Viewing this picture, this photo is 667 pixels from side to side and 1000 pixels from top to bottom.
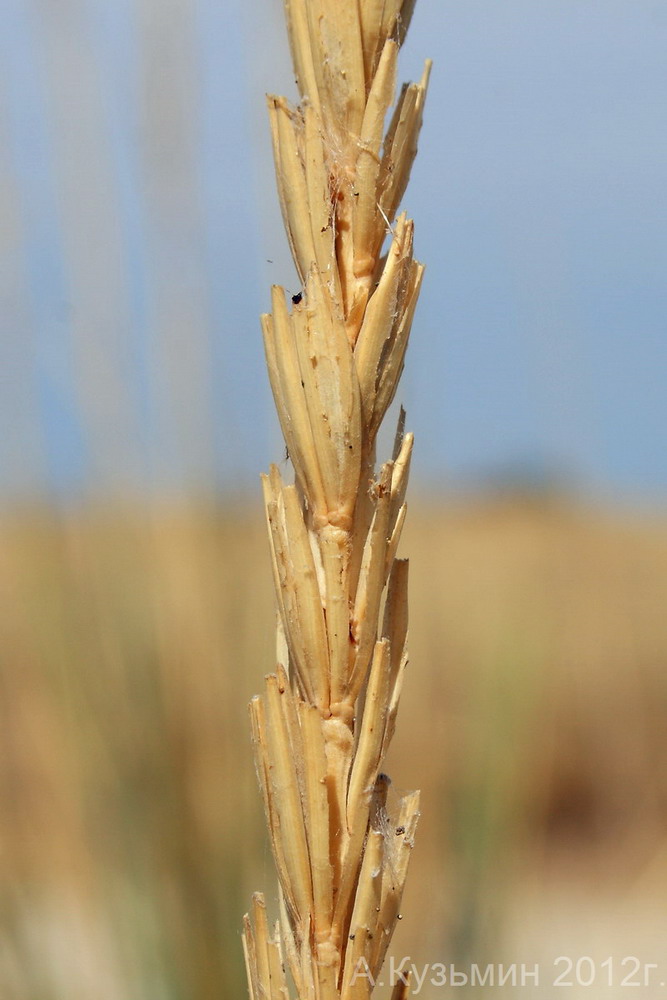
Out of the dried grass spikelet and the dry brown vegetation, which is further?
the dry brown vegetation

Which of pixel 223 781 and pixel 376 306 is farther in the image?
pixel 223 781

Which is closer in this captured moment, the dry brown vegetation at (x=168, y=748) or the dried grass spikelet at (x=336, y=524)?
the dried grass spikelet at (x=336, y=524)

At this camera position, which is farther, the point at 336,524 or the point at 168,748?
the point at 168,748

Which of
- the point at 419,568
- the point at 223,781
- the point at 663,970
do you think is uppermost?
the point at 419,568

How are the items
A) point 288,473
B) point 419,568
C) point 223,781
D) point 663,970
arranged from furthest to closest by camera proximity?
point 663,970, point 419,568, point 223,781, point 288,473

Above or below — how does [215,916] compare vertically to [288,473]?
below

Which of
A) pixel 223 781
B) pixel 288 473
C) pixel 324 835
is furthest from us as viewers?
pixel 223 781

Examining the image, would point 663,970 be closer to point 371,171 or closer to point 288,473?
point 288,473

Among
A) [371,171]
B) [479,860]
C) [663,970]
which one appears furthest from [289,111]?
[663,970]
